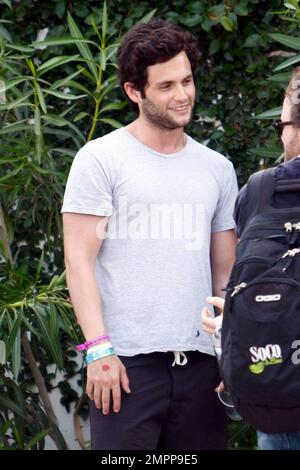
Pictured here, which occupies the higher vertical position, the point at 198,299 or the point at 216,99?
the point at 216,99

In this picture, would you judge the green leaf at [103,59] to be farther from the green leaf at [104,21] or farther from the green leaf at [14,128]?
the green leaf at [14,128]

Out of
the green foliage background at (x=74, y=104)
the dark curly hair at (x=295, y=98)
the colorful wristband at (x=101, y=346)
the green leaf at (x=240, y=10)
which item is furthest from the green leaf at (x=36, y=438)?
the dark curly hair at (x=295, y=98)

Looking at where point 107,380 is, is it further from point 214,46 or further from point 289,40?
point 214,46

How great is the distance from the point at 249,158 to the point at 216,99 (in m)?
0.31

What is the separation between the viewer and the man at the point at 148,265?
9.35 feet

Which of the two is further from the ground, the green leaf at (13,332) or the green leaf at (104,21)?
the green leaf at (104,21)

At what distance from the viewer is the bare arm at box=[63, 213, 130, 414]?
2809mm

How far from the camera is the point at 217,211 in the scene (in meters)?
3.06

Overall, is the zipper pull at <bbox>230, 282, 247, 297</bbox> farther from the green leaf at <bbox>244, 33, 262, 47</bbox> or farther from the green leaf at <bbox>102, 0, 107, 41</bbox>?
the green leaf at <bbox>244, 33, 262, 47</bbox>

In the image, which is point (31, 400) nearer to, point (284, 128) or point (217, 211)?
point (217, 211)

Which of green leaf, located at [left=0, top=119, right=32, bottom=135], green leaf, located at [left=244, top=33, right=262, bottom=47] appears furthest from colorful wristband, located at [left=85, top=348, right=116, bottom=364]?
green leaf, located at [left=244, top=33, right=262, bottom=47]

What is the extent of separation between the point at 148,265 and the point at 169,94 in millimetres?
521
